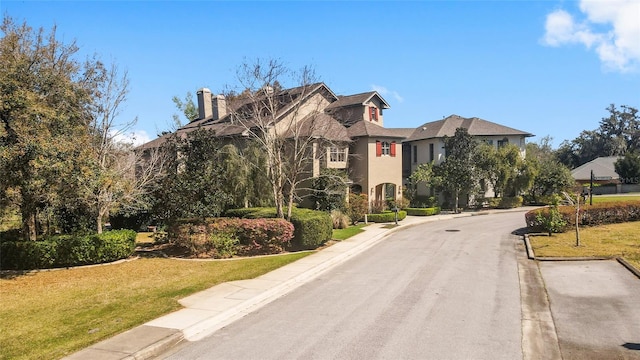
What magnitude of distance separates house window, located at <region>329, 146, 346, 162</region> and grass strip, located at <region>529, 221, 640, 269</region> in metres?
15.9

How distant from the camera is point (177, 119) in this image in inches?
2495

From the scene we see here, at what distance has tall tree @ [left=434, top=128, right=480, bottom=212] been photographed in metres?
41.6

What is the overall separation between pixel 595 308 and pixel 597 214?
18.8 m

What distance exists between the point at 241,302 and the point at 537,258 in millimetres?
12894

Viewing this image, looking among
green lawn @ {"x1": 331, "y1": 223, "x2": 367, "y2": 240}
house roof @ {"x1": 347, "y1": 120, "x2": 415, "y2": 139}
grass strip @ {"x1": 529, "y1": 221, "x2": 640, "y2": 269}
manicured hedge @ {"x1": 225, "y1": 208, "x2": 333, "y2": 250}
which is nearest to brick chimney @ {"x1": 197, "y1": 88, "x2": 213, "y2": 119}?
house roof @ {"x1": 347, "y1": 120, "x2": 415, "y2": 139}

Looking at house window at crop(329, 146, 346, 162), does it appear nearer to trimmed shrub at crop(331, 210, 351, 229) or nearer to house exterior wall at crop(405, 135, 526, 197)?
trimmed shrub at crop(331, 210, 351, 229)

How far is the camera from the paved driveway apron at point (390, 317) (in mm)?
8445

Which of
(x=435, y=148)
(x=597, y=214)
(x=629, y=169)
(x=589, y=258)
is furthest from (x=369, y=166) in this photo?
(x=629, y=169)

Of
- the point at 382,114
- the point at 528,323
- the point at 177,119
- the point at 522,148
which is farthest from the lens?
the point at 177,119

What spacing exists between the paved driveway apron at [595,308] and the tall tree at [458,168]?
83.0ft

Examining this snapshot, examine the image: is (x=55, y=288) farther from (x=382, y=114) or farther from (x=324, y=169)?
(x=382, y=114)

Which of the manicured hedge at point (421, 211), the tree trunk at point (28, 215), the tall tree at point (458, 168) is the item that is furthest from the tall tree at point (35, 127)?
the tall tree at point (458, 168)

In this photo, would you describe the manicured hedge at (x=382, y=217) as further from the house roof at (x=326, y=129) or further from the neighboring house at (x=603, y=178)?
the neighboring house at (x=603, y=178)

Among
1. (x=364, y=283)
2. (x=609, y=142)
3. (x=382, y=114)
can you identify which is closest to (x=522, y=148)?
(x=382, y=114)
